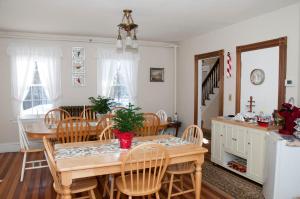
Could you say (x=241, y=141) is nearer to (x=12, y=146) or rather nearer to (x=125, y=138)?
(x=125, y=138)

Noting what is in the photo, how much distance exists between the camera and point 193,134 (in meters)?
3.15

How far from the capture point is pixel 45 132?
3400 mm

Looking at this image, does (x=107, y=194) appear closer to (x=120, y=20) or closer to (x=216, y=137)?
(x=216, y=137)

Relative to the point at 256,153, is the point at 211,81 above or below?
above

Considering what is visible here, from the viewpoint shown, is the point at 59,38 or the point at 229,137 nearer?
the point at 229,137

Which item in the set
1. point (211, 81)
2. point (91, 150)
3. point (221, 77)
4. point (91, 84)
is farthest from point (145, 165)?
point (211, 81)

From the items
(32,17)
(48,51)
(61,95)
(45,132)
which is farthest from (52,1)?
(61,95)

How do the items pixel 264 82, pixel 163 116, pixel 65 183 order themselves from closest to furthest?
pixel 65 183 → pixel 264 82 → pixel 163 116

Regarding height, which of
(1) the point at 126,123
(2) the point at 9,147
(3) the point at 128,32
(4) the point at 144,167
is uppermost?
(3) the point at 128,32

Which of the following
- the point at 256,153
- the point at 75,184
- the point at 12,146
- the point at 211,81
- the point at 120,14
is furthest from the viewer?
the point at 211,81

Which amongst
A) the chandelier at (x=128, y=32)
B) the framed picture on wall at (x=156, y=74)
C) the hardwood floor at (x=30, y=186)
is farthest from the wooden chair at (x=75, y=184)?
the framed picture on wall at (x=156, y=74)

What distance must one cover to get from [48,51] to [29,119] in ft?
4.97

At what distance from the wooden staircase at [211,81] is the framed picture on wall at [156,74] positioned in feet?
5.56

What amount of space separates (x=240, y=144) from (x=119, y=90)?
3.17 m
